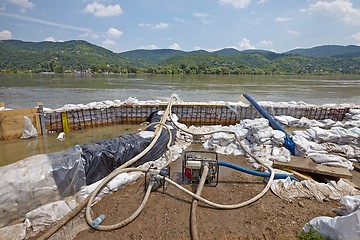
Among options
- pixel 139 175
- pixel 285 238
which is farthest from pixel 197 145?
pixel 285 238

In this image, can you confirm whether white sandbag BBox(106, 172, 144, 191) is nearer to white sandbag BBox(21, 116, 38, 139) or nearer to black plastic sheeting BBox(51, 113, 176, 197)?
black plastic sheeting BBox(51, 113, 176, 197)

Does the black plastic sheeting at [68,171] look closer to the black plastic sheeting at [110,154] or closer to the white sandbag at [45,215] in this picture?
the black plastic sheeting at [110,154]

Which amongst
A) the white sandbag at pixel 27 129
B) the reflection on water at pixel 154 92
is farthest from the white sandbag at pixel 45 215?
the reflection on water at pixel 154 92

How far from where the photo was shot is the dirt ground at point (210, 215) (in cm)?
305

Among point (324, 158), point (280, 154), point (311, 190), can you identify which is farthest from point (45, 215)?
point (324, 158)

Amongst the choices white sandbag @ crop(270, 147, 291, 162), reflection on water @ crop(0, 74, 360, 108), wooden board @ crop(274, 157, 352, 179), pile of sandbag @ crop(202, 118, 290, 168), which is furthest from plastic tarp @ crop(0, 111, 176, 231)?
reflection on water @ crop(0, 74, 360, 108)

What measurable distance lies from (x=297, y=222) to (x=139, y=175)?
3055 millimetres

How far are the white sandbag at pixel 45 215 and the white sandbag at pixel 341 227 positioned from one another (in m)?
3.69

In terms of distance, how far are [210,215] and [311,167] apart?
293cm

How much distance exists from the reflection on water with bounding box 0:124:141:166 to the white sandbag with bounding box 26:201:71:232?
3.59 m

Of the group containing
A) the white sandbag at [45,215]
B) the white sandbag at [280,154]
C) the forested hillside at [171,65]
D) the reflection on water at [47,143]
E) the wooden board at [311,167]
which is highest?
the forested hillside at [171,65]

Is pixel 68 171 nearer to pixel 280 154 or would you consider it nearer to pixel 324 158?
pixel 280 154

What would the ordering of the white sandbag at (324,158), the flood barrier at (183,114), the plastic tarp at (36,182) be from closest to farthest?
the plastic tarp at (36,182) < the white sandbag at (324,158) < the flood barrier at (183,114)

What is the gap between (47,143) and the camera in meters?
7.16
